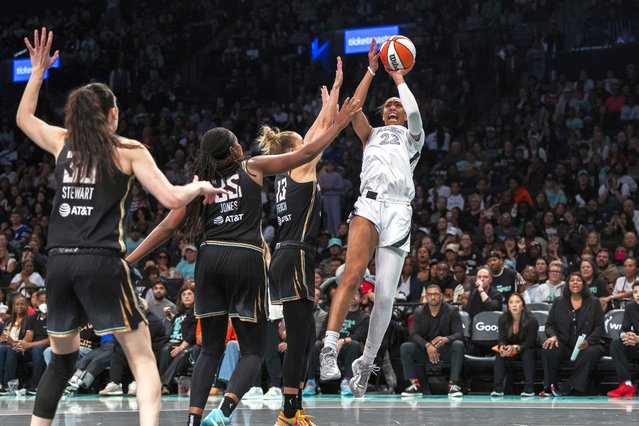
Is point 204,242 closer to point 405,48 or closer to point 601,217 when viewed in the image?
point 405,48

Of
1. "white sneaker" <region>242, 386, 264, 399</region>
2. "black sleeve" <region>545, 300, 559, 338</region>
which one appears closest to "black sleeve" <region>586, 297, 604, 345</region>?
"black sleeve" <region>545, 300, 559, 338</region>

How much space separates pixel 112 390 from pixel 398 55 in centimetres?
779

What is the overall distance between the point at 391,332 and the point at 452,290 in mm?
1255

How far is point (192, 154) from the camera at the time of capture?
69.6 feet

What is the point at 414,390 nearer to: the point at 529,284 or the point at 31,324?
the point at 529,284

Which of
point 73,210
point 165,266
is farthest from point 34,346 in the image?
point 73,210

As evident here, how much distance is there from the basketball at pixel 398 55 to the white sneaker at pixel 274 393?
5.93 m

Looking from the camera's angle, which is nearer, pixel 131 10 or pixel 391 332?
pixel 391 332

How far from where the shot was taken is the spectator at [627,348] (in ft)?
40.3

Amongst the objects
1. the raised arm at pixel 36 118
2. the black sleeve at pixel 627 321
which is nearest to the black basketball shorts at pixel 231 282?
the raised arm at pixel 36 118

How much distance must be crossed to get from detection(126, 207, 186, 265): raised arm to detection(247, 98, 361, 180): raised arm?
1.96 feet

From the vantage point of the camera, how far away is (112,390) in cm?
1394

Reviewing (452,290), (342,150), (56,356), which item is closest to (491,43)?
(342,150)

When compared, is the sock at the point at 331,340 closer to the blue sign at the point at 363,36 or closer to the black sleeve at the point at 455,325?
the black sleeve at the point at 455,325
